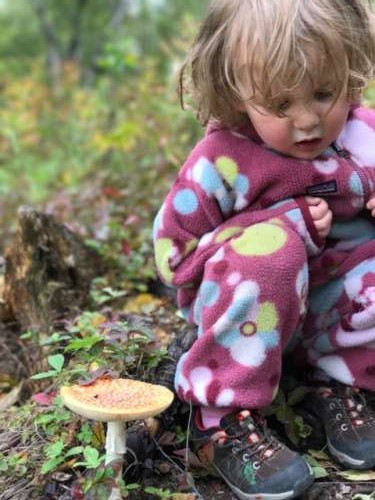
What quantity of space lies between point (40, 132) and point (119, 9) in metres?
15.1

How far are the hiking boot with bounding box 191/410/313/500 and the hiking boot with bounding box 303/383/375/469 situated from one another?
21 cm

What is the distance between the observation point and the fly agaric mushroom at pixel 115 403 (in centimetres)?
157

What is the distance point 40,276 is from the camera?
2.92 m

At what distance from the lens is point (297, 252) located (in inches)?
74.5

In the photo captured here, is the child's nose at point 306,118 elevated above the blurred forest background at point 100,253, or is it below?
above

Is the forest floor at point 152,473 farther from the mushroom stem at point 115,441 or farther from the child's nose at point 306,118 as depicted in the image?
the child's nose at point 306,118

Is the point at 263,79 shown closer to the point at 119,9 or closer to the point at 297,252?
the point at 297,252

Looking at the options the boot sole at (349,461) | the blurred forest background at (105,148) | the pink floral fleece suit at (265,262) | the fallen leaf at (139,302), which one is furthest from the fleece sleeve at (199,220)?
the blurred forest background at (105,148)

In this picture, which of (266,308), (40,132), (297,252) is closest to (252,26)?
(297,252)

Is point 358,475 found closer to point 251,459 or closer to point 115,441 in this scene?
point 251,459

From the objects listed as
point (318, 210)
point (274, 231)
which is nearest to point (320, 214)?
point (318, 210)

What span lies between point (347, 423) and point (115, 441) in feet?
2.45

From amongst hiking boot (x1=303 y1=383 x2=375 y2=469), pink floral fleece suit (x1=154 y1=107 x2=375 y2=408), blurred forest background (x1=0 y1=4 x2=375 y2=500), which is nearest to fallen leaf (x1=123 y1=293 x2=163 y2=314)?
blurred forest background (x1=0 y1=4 x2=375 y2=500)

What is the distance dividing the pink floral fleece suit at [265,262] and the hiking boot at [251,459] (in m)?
0.09
